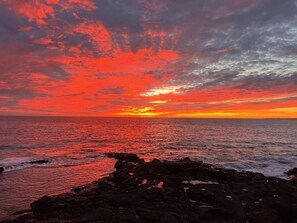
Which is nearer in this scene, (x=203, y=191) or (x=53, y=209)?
(x=53, y=209)

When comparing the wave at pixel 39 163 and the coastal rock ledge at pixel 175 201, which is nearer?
the coastal rock ledge at pixel 175 201

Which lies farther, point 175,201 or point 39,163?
point 39,163

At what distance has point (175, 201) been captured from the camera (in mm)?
17031

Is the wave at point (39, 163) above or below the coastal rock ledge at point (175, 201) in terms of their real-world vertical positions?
Result: below

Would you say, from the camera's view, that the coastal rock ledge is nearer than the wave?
Yes

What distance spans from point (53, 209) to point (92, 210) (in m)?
2.59

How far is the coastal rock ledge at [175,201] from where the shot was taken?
1420cm

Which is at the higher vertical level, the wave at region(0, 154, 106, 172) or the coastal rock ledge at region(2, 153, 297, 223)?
the coastal rock ledge at region(2, 153, 297, 223)

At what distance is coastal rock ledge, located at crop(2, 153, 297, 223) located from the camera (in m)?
14.2

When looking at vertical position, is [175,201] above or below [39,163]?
above

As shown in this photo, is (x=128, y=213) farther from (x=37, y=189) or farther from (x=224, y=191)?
(x=37, y=189)

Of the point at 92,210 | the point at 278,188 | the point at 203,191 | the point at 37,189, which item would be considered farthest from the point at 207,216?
the point at 37,189

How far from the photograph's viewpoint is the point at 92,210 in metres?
15.1

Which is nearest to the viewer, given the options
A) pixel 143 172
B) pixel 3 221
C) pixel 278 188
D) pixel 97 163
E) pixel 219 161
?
pixel 3 221
